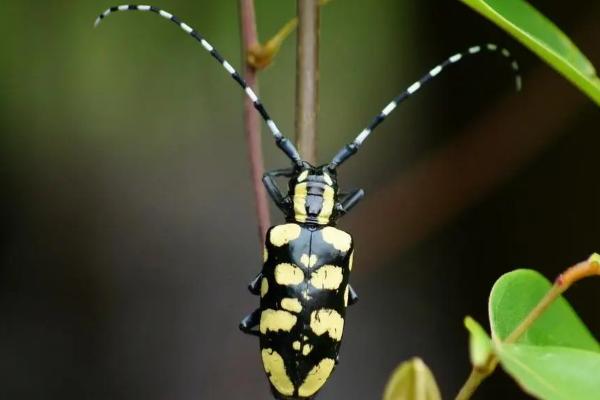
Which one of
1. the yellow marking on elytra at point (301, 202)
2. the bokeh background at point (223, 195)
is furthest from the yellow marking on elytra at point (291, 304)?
the bokeh background at point (223, 195)

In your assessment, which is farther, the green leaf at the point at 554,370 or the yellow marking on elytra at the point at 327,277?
the yellow marking on elytra at the point at 327,277

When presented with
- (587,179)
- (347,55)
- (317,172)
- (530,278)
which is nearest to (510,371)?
(530,278)

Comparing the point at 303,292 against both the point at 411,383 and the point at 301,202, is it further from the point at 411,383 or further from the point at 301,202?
the point at 411,383

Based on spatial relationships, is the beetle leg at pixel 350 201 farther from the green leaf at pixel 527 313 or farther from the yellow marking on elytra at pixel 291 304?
the green leaf at pixel 527 313

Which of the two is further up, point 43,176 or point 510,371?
point 43,176

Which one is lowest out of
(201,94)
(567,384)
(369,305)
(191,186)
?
(567,384)

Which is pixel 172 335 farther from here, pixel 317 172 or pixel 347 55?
pixel 317 172

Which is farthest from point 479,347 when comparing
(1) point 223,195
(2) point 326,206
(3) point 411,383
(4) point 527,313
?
(1) point 223,195
